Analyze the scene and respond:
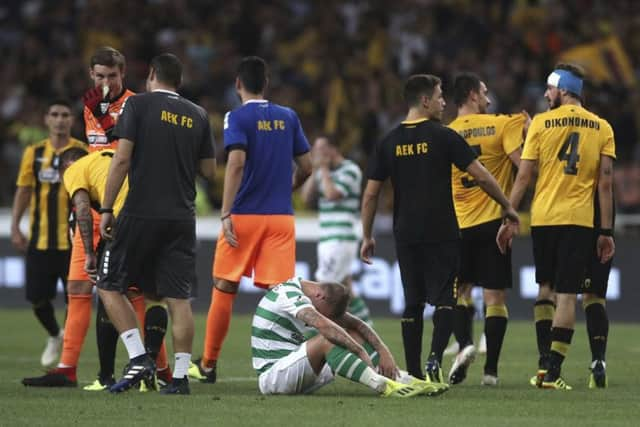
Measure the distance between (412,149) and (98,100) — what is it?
7.43 feet

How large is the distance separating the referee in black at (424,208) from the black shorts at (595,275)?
106cm

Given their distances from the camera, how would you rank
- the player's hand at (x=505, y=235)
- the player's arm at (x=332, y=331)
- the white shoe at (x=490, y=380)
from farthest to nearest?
the white shoe at (x=490, y=380) < the player's hand at (x=505, y=235) < the player's arm at (x=332, y=331)

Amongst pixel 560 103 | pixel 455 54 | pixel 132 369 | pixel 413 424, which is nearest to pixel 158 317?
pixel 132 369

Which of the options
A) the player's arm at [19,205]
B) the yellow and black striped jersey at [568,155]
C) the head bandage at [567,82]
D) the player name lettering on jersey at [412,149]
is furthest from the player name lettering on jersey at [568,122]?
the player's arm at [19,205]

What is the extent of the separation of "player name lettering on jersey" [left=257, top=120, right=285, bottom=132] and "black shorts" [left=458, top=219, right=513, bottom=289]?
→ 167 centimetres

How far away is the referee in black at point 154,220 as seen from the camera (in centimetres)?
980

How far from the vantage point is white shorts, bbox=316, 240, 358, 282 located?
1753 centimetres

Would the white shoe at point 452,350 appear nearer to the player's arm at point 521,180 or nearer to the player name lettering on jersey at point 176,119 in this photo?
the player's arm at point 521,180

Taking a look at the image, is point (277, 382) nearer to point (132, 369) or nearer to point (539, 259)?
point (132, 369)

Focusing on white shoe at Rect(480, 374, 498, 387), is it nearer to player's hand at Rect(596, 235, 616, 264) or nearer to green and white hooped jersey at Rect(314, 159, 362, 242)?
player's hand at Rect(596, 235, 616, 264)

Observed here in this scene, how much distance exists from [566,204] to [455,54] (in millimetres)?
13499

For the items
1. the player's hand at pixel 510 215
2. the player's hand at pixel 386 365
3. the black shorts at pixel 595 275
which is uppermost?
the player's hand at pixel 510 215

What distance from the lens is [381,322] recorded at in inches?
741

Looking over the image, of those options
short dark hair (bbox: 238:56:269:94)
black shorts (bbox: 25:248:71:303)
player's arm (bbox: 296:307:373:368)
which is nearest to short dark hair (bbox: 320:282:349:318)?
player's arm (bbox: 296:307:373:368)
